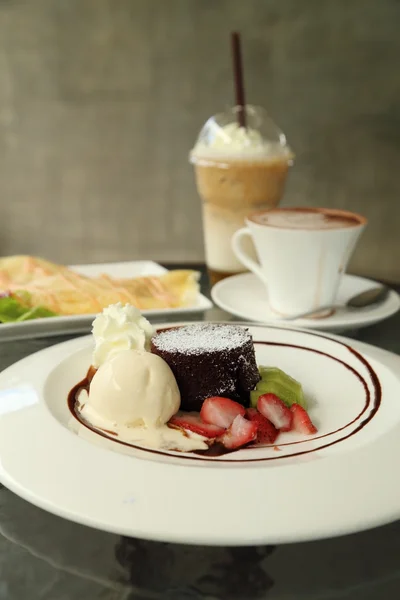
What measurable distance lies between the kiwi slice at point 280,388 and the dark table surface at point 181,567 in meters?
0.23

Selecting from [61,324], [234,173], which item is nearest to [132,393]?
[61,324]

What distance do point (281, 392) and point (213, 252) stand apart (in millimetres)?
834

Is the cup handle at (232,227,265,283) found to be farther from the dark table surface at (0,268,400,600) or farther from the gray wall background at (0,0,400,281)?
the gray wall background at (0,0,400,281)

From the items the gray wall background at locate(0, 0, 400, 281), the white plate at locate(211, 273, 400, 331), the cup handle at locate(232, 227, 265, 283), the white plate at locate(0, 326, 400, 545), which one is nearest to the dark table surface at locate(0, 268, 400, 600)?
the white plate at locate(0, 326, 400, 545)

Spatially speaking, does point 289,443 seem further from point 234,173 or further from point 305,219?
point 234,173

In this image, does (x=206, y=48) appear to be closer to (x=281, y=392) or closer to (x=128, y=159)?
(x=128, y=159)

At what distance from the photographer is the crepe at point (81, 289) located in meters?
1.28

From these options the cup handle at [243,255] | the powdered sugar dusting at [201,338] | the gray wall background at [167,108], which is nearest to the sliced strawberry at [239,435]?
the powdered sugar dusting at [201,338]

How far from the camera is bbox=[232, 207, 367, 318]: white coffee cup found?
125 cm

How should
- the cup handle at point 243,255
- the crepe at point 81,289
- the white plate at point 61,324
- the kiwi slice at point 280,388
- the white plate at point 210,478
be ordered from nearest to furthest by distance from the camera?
the white plate at point 210,478, the kiwi slice at point 280,388, the white plate at point 61,324, the crepe at point 81,289, the cup handle at point 243,255

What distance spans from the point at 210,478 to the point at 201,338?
34cm

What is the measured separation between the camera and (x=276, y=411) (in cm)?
79

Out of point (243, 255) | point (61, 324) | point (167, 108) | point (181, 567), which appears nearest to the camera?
point (181, 567)

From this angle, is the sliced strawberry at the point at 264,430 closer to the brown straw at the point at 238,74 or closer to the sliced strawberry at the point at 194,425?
the sliced strawberry at the point at 194,425
